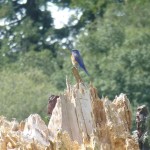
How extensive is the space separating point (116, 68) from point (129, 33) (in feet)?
16.1

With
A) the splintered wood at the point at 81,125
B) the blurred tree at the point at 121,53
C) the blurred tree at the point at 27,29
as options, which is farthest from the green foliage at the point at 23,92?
the splintered wood at the point at 81,125

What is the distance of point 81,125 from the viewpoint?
10852 millimetres

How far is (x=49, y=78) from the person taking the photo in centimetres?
3297

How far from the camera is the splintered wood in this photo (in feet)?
34.6

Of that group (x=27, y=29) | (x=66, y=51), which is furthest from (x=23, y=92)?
(x=27, y=29)

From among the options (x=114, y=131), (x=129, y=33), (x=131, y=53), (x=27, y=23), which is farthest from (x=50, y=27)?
(x=114, y=131)

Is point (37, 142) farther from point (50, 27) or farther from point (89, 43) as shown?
point (50, 27)

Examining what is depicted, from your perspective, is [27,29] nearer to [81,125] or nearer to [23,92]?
[23,92]

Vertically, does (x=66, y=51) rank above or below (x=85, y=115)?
below

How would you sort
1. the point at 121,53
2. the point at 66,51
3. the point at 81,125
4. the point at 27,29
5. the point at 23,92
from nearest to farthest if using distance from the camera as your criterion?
the point at 81,125
the point at 23,92
the point at 121,53
the point at 66,51
the point at 27,29

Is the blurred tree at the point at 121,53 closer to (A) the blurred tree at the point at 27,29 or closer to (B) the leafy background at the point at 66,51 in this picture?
(B) the leafy background at the point at 66,51

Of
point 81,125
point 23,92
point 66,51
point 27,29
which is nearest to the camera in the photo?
point 81,125

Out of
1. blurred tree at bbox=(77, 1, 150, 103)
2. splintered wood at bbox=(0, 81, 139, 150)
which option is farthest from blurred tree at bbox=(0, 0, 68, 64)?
splintered wood at bbox=(0, 81, 139, 150)

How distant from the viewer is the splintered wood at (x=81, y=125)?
34.6ft
